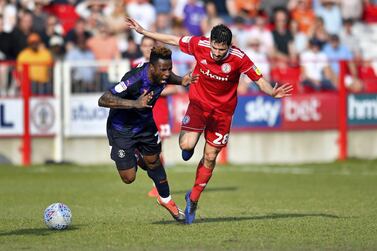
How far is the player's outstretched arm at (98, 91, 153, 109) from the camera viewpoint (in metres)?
11.0

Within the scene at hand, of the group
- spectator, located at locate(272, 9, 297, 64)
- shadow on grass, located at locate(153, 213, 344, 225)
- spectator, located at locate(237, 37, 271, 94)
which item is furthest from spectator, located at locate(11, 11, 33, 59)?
shadow on grass, located at locate(153, 213, 344, 225)

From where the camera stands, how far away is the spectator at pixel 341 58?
22141 millimetres

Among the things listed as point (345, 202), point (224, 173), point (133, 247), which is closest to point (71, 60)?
point (224, 173)

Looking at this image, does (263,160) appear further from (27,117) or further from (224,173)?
(27,117)

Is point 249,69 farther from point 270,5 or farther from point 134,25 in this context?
point 270,5

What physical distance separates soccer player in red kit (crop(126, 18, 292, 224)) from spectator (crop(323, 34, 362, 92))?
31.8 ft

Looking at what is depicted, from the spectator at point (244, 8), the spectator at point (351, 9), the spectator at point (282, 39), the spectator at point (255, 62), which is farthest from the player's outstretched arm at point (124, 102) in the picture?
the spectator at point (351, 9)

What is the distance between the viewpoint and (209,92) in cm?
1276

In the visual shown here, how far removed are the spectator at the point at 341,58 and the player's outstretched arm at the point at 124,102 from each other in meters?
11.4

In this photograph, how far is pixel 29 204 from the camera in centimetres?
1473

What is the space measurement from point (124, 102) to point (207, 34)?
1215 centimetres

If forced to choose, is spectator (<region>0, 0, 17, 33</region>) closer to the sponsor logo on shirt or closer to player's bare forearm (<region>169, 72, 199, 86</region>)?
the sponsor logo on shirt

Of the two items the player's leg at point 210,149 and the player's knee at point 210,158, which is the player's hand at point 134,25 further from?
the player's knee at point 210,158

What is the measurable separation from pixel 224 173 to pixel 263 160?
2.06m
